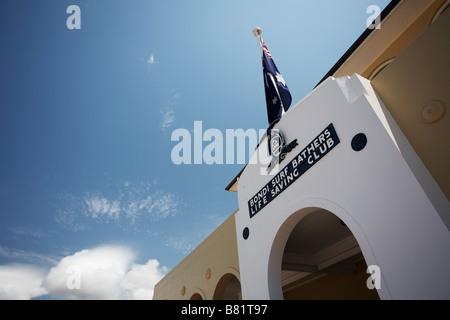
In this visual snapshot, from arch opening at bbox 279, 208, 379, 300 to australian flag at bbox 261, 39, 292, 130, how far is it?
2771 millimetres

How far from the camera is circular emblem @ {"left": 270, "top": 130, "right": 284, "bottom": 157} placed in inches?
252

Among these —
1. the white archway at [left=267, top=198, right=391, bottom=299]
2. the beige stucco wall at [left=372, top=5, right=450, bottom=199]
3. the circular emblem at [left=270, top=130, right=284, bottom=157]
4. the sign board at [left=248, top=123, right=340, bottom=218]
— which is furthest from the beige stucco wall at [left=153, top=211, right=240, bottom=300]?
the beige stucco wall at [left=372, top=5, right=450, bottom=199]

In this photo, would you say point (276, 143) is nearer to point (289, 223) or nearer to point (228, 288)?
point (289, 223)

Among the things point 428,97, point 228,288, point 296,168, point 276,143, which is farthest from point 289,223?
point 228,288

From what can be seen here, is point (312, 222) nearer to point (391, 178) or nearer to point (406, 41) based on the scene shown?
point (391, 178)

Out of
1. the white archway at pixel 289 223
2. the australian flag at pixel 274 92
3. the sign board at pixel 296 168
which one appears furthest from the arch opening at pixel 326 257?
the australian flag at pixel 274 92

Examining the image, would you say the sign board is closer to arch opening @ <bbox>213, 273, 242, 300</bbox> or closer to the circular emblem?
the circular emblem

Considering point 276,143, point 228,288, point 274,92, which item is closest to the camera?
point 276,143

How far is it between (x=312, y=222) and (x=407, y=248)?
3569 millimetres

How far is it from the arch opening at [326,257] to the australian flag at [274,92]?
2.77 meters

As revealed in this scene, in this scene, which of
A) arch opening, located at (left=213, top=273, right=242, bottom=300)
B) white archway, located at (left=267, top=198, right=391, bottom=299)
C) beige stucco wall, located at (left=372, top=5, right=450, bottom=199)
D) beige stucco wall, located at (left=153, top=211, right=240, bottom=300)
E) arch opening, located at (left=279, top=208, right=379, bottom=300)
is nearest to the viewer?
beige stucco wall, located at (left=372, top=5, right=450, bottom=199)

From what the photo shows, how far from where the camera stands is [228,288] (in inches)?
452

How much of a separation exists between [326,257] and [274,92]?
5395mm
